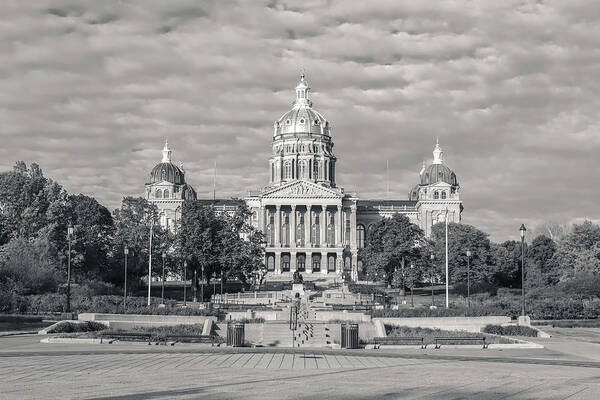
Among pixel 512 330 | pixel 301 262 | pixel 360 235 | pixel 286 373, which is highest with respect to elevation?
pixel 360 235

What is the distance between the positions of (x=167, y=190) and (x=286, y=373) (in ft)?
501

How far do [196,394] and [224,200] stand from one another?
162 m

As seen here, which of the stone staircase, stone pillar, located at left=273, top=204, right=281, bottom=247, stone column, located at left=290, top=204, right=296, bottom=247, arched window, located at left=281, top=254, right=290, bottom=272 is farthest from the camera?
arched window, located at left=281, top=254, right=290, bottom=272

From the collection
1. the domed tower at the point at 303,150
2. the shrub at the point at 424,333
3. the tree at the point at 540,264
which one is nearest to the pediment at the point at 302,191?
the domed tower at the point at 303,150

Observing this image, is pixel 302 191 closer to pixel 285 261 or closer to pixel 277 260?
pixel 285 261

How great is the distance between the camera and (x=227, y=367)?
2844 centimetres

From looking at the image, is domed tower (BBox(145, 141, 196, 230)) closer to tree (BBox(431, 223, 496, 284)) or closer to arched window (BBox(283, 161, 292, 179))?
arched window (BBox(283, 161, 292, 179))

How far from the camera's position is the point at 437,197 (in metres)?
177

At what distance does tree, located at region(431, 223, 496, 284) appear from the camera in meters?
111

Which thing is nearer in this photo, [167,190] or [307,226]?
[307,226]

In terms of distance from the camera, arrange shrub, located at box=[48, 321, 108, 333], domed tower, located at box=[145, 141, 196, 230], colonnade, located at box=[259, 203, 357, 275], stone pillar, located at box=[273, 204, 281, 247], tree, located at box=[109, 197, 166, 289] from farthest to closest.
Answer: domed tower, located at box=[145, 141, 196, 230], stone pillar, located at box=[273, 204, 281, 247], colonnade, located at box=[259, 203, 357, 275], tree, located at box=[109, 197, 166, 289], shrub, located at box=[48, 321, 108, 333]

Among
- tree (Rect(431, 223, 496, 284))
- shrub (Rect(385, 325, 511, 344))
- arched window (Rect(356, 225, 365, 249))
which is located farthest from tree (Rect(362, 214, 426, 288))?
shrub (Rect(385, 325, 511, 344))

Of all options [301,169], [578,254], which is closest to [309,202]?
[301,169]

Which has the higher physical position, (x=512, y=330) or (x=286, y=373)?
(x=512, y=330)
